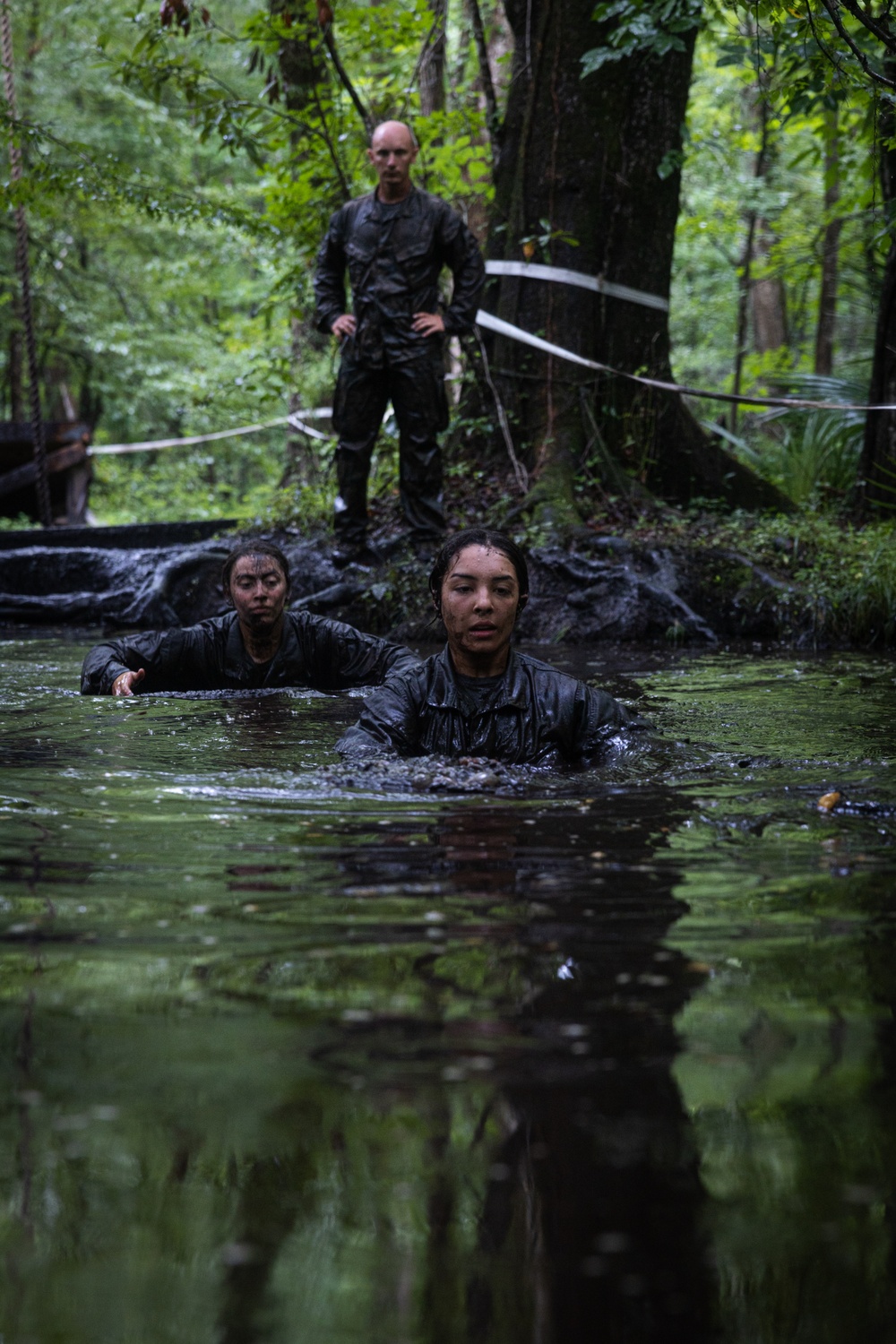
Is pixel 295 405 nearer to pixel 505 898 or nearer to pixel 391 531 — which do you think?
pixel 391 531

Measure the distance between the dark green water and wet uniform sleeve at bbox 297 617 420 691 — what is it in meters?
3.55

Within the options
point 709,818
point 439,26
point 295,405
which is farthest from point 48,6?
point 709,818

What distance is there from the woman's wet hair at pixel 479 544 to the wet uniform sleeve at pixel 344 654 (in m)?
2.17

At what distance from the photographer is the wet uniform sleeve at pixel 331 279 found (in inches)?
390

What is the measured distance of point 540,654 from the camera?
8.82 metres

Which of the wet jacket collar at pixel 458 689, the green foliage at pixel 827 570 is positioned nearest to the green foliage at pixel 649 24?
the green foliage at pixel 827 570

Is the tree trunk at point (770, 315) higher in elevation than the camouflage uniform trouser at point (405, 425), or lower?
higher

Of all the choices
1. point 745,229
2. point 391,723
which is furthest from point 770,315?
point 391,723

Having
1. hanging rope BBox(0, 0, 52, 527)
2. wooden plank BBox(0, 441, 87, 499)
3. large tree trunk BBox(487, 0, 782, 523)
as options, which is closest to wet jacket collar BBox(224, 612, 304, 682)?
large tree trunk BBox(487, 0, 782, 523)

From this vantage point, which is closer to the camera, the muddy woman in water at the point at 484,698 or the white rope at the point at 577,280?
the muddy woman in water at the point at 484,698

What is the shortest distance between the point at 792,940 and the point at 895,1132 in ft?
2.78

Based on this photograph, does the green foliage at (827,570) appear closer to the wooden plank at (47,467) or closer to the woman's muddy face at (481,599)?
the woman's muddy face at (481,599)

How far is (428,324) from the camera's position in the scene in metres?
9.73

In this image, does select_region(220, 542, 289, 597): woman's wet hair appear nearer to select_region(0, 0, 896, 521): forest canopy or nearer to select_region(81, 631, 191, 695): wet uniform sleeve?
select_region(81, 631, 191, 695): wet uniform sleeve
